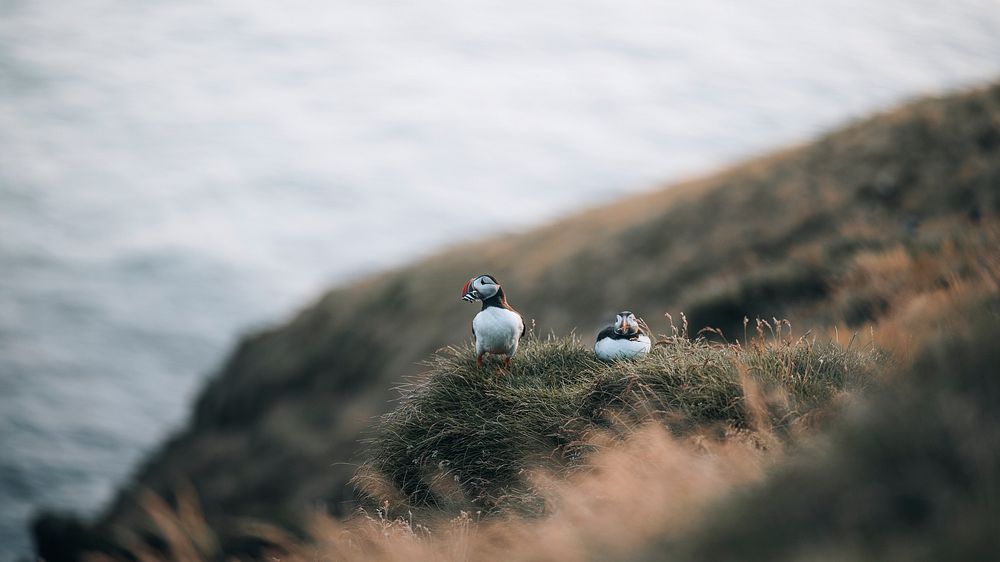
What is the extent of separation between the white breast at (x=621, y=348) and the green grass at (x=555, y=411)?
103 mm

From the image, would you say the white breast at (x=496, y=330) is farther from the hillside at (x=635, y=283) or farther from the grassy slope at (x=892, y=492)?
the hillside at (x=635, y=283)

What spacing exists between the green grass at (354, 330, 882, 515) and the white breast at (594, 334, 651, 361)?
4.0 inches

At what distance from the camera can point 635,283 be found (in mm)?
20859

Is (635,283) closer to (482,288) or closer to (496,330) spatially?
(482,288)

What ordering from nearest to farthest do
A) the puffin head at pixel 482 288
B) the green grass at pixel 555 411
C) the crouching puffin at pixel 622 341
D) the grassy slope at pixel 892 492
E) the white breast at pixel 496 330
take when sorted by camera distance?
the grassy slope at pixel 892 492 < the green grass at pixel 555 411 < the white breast at pixel 496 330 < the crouching puffin at pixel 622 341 < the puffin head at pixel 482 288

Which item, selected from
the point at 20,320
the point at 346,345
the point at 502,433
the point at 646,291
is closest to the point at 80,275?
the point at 20,320

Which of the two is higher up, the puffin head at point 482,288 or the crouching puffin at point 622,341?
the puffin head at point 482,288

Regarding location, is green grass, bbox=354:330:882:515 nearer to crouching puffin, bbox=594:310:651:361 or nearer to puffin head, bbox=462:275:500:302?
crouching puffin, bbox=594:310:651:361

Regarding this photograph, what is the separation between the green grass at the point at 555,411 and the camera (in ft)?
15.9

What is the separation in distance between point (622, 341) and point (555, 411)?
43.2 inches

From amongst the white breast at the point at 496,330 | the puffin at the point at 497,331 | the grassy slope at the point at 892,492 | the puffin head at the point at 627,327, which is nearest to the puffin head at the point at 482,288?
the puffin at the point at 497,331

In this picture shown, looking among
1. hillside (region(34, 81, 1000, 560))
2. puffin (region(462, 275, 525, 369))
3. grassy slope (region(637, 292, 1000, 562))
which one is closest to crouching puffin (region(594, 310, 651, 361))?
puffin (region(462, 275, 525, 369))

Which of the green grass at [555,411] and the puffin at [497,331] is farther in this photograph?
the puffin at [497,331]

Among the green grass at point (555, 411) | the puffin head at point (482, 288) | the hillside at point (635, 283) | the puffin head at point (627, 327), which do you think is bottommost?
the hillside at point (635, 283)
